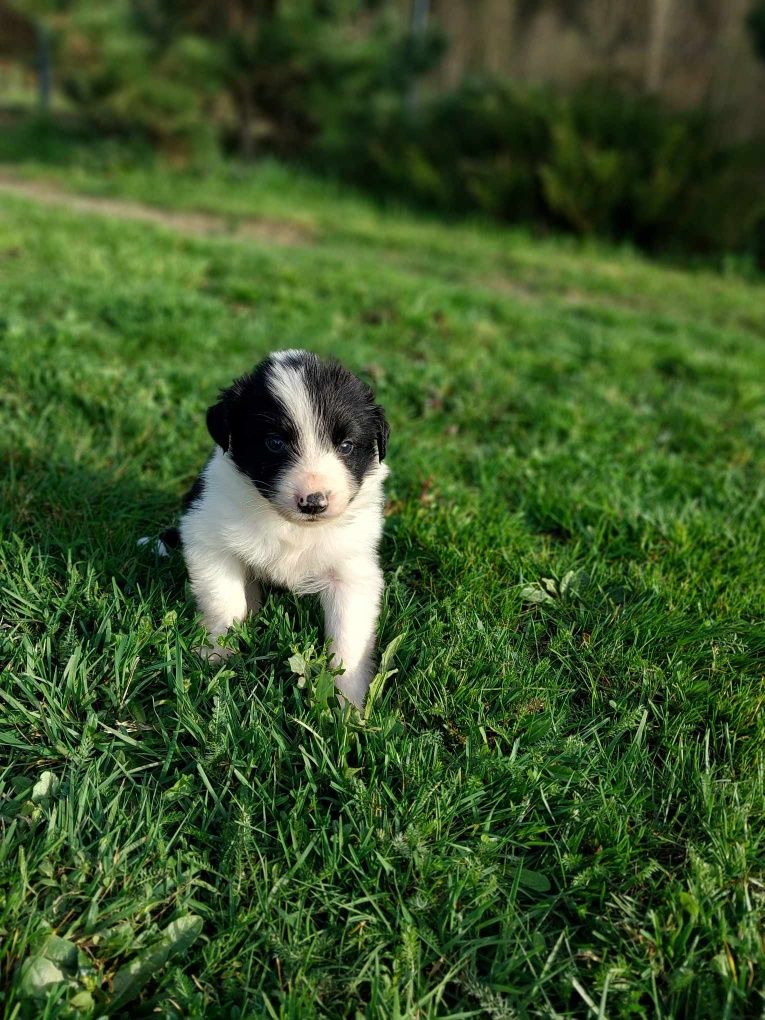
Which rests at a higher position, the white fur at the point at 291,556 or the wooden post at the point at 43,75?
the wooden post at the point at 43,75

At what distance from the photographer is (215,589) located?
245 cm

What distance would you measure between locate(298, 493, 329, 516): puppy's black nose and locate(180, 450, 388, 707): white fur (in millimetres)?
108

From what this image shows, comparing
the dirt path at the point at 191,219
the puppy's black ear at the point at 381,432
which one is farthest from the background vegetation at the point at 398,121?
the puppy's black ear at the point at 381,432

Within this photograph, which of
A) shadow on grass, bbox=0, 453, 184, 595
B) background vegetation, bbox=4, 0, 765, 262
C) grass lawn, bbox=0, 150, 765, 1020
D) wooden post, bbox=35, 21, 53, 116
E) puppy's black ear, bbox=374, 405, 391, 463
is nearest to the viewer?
grass lawn, bbox=0, 150, 765, 1020

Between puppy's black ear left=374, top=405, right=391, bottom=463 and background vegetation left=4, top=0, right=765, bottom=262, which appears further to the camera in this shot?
background vegetation left=4, top=0, right=765, bottom=262

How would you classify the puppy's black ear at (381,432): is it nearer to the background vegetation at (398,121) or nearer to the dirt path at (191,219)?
the dirt path at (191,219)

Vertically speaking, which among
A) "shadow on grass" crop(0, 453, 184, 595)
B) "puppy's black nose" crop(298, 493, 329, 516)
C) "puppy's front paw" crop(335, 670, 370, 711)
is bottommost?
"puppy's front paw" crop(335, 670, 370, 711)

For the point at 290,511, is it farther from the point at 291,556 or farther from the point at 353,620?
the point at 353,620

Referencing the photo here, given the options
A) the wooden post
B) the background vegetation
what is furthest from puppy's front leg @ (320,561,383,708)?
the wooden post

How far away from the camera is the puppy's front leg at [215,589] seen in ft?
8.02

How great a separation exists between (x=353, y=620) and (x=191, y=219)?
9.13 m

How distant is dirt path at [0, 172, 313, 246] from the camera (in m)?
9.72

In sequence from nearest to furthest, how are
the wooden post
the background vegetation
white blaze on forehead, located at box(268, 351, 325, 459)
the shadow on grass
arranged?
white blaze on forehead, located at box(268, 351, 325, 459) < the shadow on grass < the background vegetation < the wooden post

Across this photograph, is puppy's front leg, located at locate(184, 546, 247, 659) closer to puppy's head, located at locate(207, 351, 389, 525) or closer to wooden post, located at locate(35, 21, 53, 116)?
puppy's head, located at locate(207, 351, 389, 525)
